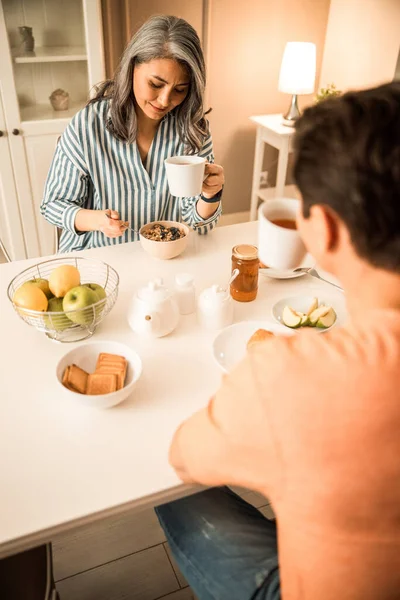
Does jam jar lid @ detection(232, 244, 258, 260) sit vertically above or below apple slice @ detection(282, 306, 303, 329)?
above

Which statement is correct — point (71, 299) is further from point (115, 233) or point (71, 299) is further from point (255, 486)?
point (255, 486)

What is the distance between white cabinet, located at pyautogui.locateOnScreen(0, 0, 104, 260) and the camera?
91.8 inches

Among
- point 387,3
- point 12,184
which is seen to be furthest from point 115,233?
point 387,3

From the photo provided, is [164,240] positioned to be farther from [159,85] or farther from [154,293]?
[159,85]

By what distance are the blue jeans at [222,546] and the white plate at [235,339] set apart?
28cm

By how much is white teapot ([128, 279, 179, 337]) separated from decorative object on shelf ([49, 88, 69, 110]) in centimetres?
186

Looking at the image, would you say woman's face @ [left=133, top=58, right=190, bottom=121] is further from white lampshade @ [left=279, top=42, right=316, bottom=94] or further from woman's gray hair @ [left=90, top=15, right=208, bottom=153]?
white lampshade @ [left=279, top=42, right=316, bottom=94]

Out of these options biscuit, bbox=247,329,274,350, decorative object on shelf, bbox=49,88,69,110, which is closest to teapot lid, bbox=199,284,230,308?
biscuit, bbox=247,329,274,350

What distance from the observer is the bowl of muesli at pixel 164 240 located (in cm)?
144

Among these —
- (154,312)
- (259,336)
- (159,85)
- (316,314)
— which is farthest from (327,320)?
(159,85)

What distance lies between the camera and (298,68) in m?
2.84

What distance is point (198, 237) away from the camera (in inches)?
63.9

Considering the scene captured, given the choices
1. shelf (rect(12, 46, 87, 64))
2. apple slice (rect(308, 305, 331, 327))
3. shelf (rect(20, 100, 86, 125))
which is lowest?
apple slice (rect(308, 305, 331, 327))

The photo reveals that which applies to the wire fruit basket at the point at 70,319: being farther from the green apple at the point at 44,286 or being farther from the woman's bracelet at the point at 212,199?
the woman's bracelet at the point at 212,199
